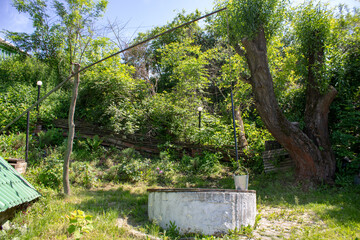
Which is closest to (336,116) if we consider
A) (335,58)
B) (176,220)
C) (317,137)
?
(317,137)

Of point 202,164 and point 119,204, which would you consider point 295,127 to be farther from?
point 119,204

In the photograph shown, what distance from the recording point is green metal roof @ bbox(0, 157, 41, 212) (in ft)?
9.91

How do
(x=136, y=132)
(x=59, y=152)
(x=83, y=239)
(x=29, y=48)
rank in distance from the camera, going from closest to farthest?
(x=83, y=239), (x=59, y=152), (x=136, y=132), (x=29, y=48)

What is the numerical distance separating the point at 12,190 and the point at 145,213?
6.87ft

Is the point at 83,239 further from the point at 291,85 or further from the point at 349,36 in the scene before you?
the point at 291,85

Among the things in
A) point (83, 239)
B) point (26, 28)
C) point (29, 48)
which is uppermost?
point (26, 28)

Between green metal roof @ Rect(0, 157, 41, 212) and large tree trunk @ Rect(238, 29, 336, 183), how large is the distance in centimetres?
527

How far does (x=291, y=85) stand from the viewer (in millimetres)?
9125

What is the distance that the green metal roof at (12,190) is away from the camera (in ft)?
9.91

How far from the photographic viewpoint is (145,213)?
4.36 metres

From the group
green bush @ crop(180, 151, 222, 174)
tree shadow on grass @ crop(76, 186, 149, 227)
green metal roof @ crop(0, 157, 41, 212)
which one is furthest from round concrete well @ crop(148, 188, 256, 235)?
green bush @ crop(180, 151, 222, 174)

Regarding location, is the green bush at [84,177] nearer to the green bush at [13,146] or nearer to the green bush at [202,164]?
the green bush at [13,146]

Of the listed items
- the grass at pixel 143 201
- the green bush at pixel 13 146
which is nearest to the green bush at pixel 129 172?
the grass at pixel 143 201

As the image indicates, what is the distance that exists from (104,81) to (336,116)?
7.42 meters
